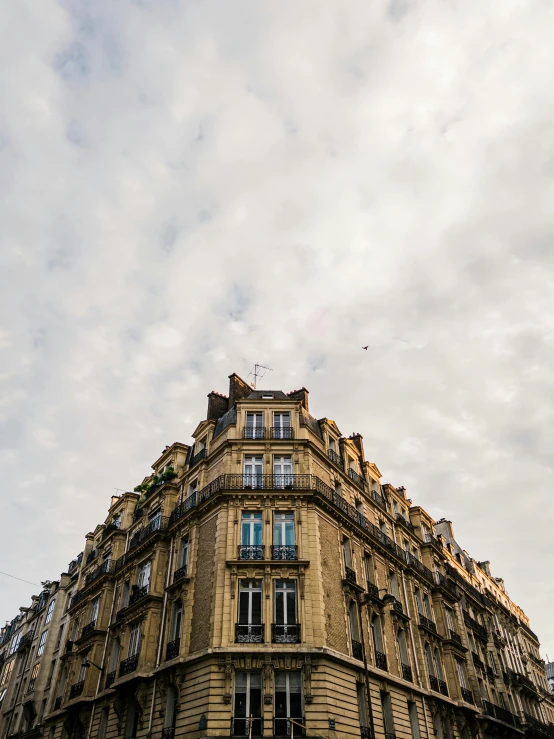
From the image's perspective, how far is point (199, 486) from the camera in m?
31.0

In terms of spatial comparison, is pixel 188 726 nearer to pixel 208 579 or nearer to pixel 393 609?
pixel 208 579

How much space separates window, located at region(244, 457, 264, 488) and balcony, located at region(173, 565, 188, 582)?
16.7 ft

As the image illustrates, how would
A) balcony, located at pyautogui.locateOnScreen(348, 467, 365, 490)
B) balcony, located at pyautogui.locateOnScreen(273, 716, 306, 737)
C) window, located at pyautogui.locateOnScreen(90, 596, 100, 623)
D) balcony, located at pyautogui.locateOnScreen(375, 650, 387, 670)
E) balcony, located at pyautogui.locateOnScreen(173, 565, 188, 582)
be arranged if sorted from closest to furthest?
balcony, located at pyautogui.locateOnScreen(273, 716, 306, 737), balcony, located at pyautogui.locateOnScreen(375, 650, 387, 670), balcony, located at pyautogui.locateOnScreen(173, 565, 188, 582), balcony, located at pyautogui.locateOnScreen(348, 467, 365, 490), window, located at pyautogui.locateOnScreen(90, 596, 100, 623)

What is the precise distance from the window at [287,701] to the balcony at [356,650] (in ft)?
12.6

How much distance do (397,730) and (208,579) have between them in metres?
11.4

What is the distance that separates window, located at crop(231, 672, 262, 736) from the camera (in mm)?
21453

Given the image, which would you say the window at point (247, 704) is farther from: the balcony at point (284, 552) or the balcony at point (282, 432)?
the balcony at point (282, 432)

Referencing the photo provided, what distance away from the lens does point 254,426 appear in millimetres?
31047

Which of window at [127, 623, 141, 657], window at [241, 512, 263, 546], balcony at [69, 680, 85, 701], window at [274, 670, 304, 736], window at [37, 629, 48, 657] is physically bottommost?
window at [274, 670, 304, 736]

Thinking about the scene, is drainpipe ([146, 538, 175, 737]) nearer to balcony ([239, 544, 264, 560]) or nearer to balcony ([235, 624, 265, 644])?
balcony ([235, 624, 265, 644])

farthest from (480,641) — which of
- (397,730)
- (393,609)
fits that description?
(397,730)

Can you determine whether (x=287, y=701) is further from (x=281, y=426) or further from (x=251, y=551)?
(x=281, y=426)

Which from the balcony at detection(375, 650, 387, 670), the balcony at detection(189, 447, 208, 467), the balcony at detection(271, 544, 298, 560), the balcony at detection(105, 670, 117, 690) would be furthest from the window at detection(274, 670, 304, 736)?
the balcony at detection(189, 447, 208, 467)

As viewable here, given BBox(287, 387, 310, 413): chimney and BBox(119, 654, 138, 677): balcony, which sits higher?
BBox(287, 387, 310, 413): chimney
